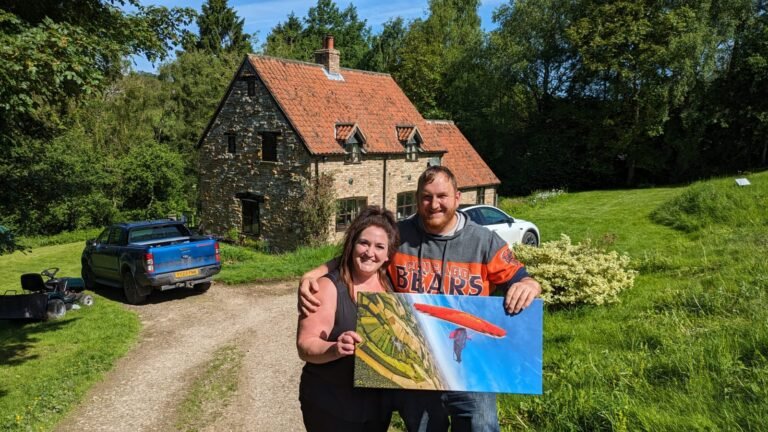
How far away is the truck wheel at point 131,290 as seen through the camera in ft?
39.4

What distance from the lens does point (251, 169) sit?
23.9 meters

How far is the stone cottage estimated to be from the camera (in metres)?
22.2

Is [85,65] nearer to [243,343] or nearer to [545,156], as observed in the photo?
[243,343]

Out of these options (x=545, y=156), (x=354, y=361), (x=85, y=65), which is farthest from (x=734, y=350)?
(x=545, y=156)

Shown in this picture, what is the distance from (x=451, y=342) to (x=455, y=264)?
0.56m

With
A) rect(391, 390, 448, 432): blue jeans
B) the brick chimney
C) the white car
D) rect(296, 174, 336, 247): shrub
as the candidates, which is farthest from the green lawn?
the brick chimney

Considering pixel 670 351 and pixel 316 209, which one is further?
pixel 316 209

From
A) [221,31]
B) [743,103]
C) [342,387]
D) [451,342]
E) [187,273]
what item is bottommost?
[187,273]

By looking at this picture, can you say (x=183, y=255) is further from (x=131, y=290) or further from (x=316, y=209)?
(x=316, y=209)

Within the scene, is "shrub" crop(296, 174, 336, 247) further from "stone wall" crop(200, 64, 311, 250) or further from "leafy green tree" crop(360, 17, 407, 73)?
"leafy green tree" crop(360, 17, 407, 73)

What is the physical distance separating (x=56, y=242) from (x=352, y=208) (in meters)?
20.5

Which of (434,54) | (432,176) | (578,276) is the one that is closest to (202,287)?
(578,276)

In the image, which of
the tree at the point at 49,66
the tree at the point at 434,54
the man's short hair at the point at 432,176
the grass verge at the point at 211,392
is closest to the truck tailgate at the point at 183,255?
the tree at the point at 49,66

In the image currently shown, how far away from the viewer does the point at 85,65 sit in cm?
639
